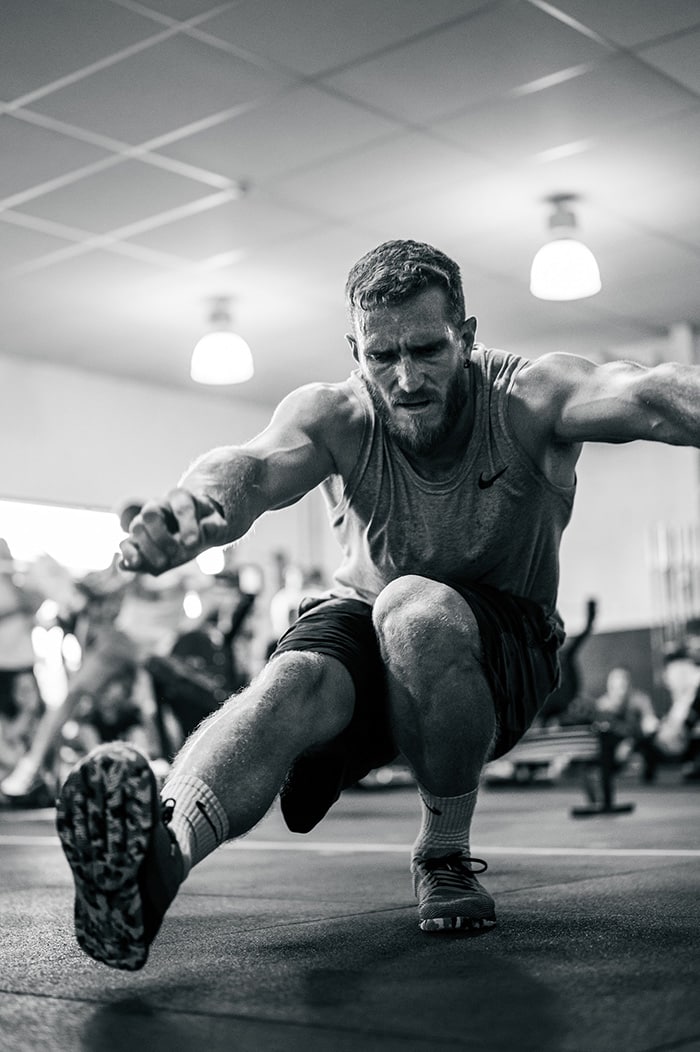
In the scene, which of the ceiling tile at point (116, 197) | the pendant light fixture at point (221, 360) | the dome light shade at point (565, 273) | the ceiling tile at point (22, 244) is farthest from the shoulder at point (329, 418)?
the pendant light fixture at point (221, 360)

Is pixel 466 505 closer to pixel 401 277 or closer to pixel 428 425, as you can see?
pixel 428 425

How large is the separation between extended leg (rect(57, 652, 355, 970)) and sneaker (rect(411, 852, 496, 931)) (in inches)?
10.1

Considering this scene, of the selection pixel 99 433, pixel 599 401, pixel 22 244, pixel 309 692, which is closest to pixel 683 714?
pixel 99 433

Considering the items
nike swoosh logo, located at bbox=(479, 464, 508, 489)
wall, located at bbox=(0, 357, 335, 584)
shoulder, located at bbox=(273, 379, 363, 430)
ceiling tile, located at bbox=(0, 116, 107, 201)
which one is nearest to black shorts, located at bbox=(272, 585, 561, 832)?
nike swoosh logo, located at bbox=(479, 464, 508, 489)

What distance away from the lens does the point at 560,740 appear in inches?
179

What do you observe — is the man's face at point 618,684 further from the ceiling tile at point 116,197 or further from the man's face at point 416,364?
the man's face at point 416,364

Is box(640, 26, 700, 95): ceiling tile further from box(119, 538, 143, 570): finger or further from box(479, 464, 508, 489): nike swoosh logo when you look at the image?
box(119, 538, 143, 570): finger

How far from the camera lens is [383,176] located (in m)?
4.70

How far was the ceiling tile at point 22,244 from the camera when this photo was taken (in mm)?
5078

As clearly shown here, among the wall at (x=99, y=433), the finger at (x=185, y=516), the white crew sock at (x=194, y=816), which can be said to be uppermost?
the wall at (x=99, y=433)

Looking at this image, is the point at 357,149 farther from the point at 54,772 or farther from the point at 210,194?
the point at 54,772

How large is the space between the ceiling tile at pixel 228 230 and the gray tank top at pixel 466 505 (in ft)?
10.7

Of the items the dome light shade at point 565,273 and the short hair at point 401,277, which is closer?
the short hair at point 401,277

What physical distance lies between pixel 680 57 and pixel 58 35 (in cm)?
177
